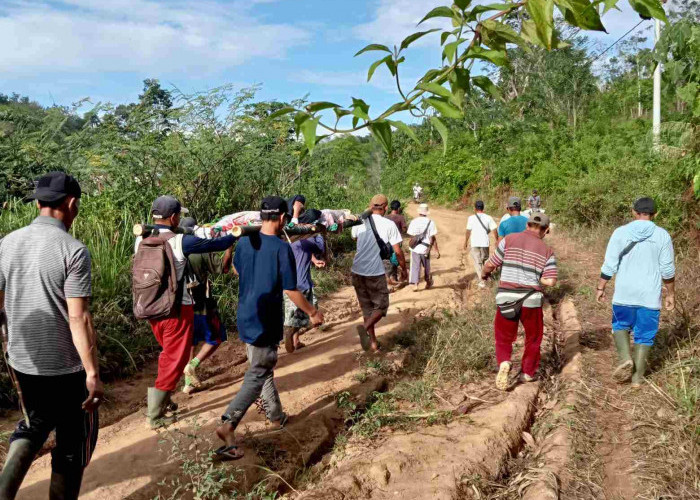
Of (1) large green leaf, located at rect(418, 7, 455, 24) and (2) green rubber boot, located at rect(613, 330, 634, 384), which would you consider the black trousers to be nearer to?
(1) large green leaf, located at rect(418, 7, 455, 24)

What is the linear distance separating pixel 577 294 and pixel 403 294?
9.87ft

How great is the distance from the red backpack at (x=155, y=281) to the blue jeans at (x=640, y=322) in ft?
13.9

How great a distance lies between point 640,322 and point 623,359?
0.40m

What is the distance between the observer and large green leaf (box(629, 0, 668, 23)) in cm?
144

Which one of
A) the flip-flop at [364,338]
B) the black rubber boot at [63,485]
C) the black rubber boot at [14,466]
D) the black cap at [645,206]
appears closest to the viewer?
the black rubber boot at [14,466]

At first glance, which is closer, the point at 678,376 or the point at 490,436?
the point at 490,436

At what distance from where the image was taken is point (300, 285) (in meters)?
7.00

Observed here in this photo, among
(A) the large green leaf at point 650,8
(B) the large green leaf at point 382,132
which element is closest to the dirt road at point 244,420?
(B) the large green leaf at point 382,132

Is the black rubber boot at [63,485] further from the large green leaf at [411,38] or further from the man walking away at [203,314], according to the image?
the large green leaf at [411,38]

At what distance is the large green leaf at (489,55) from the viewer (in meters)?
1.35

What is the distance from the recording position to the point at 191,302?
4.94 meters

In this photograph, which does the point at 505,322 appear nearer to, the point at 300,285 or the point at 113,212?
the point at 300,285

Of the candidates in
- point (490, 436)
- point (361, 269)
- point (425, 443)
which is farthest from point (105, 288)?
point (490, 436)

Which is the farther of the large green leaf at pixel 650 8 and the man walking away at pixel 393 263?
the man walking away at pixel 393 263
